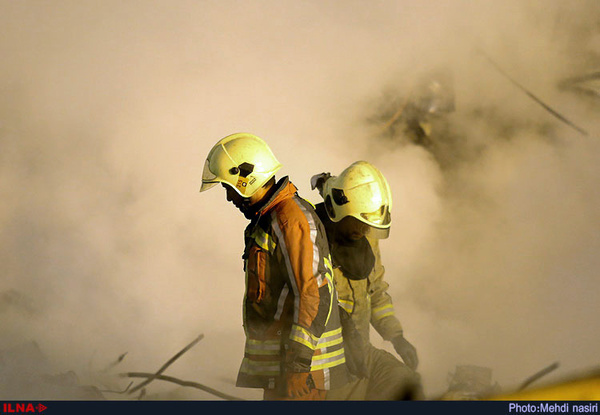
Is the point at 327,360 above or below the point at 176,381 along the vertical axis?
below

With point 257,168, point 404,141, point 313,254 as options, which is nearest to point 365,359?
point 313,254

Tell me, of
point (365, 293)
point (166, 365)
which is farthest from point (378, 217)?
point (166, 365)

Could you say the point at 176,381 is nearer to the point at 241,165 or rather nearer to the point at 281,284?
the point at 281,284

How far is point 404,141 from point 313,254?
5.40 meters

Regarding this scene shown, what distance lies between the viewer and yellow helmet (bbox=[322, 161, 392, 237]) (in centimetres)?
A: 463

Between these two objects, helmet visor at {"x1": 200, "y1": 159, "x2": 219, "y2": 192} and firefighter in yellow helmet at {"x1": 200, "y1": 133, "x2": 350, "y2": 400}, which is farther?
helmet visor at {"x1": 200, "y1": 159, "x2": 219, "y2": 192}

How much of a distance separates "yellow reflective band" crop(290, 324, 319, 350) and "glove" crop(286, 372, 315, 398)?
17cm

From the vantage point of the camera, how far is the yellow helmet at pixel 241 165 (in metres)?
4.21

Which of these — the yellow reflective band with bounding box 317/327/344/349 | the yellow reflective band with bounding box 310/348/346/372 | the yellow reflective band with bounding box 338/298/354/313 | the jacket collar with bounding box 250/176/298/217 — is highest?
the jacket collar with bounding box 250/176/298/217

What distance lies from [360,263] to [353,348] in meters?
0.54

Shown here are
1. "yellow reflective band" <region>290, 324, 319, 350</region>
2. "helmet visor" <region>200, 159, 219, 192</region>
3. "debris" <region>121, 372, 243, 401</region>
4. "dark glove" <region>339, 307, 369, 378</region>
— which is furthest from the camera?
"debris" <region>121, 372, 243, 401</region>

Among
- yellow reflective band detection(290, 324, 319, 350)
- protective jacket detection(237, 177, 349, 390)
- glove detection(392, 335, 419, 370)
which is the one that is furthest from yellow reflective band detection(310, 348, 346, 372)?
glove detection(392, 335, 419, 370)

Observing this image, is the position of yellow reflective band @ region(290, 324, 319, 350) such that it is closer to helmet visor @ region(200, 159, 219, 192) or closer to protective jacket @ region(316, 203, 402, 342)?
protective jacket @ region(316, 203, 402, 342)

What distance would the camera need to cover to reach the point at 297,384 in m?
3.98
